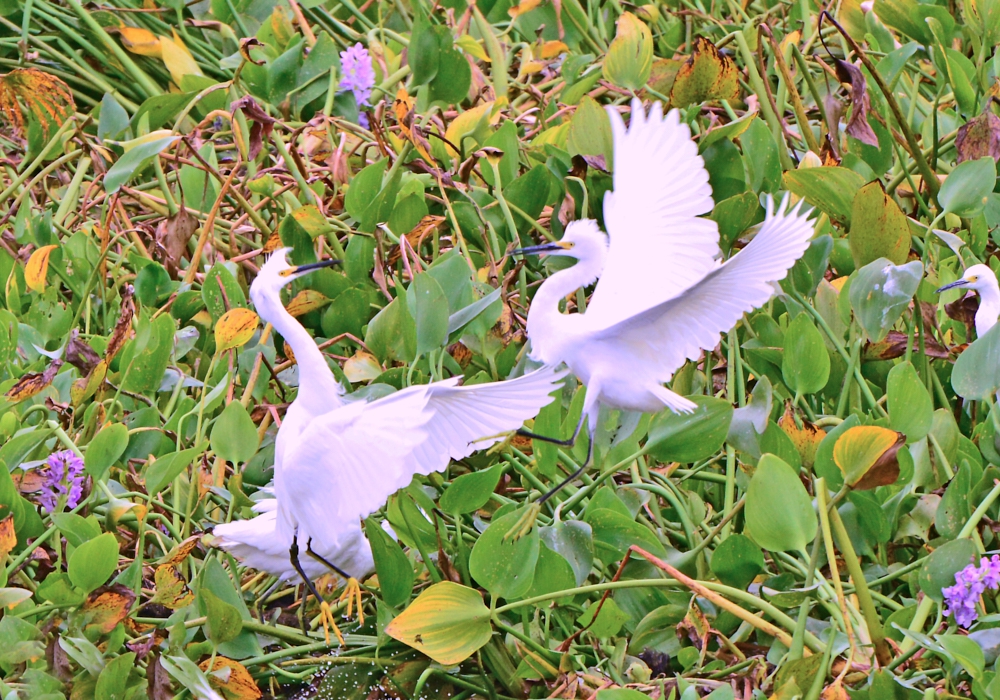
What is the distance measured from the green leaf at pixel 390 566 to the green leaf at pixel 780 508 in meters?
0.54

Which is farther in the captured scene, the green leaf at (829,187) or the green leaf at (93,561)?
the green leaf at (829,187)

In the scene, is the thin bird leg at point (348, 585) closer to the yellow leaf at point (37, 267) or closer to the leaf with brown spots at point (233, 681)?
the leaf with brown spots at point (233, 681)

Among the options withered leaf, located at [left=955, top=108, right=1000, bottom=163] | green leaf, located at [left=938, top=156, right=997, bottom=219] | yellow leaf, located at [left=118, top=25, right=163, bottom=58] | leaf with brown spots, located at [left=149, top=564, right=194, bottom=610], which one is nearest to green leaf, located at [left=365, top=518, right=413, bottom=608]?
leaf with brown spots, located at [left=149, top=564, right=194, bottom=610]

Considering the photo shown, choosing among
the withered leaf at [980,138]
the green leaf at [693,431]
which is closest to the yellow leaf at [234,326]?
the green leaf at [693,431]

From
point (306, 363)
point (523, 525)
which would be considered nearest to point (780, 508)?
point (523, 525)

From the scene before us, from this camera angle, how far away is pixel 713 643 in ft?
6.36

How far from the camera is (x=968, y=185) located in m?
2.32

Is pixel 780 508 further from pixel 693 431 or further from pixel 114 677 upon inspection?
pixel 114 677

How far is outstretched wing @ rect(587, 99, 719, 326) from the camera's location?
6.15 feet

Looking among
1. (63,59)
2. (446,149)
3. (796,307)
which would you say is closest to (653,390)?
(796,307)

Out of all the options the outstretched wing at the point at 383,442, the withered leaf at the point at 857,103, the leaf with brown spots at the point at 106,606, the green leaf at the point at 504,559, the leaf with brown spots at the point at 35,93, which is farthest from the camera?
the leaf with brown spots at the point at 35,93

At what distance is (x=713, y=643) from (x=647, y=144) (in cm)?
81

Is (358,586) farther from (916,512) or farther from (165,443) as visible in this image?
(916,512)

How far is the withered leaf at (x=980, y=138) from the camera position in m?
2.54
